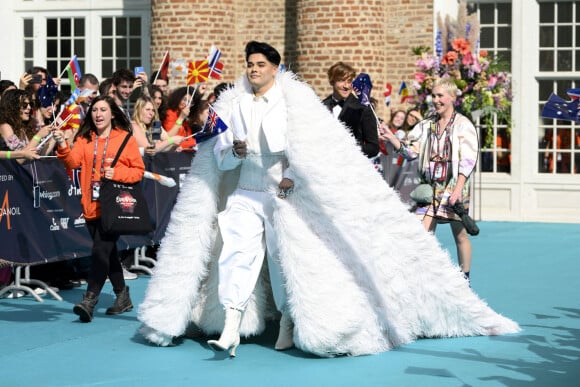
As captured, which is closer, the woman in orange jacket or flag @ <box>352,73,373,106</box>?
the woman in orange jacket

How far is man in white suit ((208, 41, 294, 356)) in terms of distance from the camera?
783 cm

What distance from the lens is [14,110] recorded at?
10.6 m

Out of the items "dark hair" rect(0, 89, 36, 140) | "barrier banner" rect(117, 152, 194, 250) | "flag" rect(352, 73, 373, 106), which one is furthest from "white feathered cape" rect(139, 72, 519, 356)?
"barrier banner" rect(117, 152, 194, 250)

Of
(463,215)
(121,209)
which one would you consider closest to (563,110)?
(463,215)

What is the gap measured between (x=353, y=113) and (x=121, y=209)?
6.92ft

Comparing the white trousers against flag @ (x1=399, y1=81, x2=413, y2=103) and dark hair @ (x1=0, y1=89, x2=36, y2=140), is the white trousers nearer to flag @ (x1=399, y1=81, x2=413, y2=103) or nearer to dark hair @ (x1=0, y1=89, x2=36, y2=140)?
dark hair @ (x1=0, y1=89, x2=36, y2=140)

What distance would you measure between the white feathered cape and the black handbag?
1.05m

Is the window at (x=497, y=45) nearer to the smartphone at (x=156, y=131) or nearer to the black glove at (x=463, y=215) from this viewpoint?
the smartphone at (x=156, y=131)

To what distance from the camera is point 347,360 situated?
7.66 meters

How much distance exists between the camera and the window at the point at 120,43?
20234 mm

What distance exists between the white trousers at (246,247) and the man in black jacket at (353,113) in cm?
204

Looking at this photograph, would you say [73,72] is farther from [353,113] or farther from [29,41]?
[29,41]

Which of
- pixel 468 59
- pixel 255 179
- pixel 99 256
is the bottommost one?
pixel 99 256

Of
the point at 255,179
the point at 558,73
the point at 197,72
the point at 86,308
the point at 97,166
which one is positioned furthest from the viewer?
the point at 558,73
